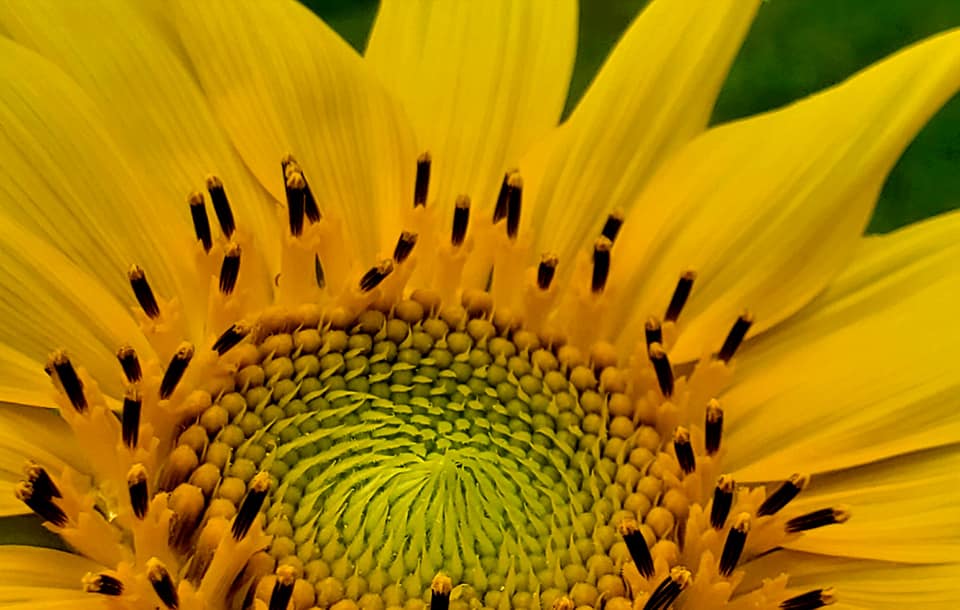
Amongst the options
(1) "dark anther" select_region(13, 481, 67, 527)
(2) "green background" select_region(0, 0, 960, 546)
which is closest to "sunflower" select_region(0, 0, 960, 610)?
(1) "dark anther" select_region(13, 481, 67, 527)

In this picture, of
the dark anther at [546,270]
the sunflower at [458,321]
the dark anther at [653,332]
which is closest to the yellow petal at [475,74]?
the sunflower at [458,321]

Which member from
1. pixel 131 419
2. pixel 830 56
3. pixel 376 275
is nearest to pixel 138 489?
pixel 131 419

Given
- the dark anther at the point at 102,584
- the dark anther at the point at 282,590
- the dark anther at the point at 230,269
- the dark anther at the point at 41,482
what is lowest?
the dark anther at the point at 102,584

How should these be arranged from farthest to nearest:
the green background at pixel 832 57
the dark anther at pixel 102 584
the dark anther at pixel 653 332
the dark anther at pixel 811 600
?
the green background at pixel 832 57, the dark anther at pixel 653 332, the dark anther at pixel 811 600, the dark anther at pixel 102 584

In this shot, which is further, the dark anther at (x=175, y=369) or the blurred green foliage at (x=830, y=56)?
the blurred green foliage at (x=830, y=56)

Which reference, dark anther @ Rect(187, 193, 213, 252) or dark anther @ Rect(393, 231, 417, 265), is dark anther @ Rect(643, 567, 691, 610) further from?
dark anther @ Rect(187, 193, 213, 252)

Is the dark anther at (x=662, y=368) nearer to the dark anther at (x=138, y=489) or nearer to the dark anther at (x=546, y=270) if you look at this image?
the dark anther at (x=546, y=270)

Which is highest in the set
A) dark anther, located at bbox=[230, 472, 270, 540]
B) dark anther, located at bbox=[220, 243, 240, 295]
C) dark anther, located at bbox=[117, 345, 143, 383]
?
dark anther, located at bbox=[220, 243, 240, 295]

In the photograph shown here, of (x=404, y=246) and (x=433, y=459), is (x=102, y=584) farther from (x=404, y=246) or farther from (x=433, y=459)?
(x=404, y=246)
